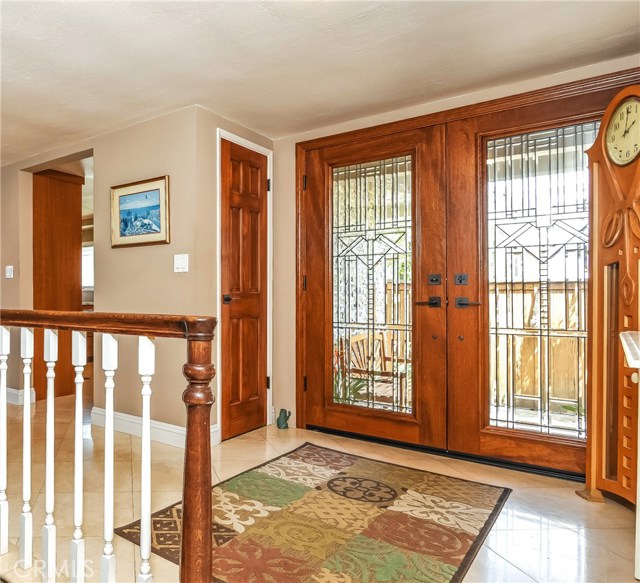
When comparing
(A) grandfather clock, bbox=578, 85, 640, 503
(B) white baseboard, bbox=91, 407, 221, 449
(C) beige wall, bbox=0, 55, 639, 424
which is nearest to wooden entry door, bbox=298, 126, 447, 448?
(C) beige wall, bbox=0, 55, 639, 424

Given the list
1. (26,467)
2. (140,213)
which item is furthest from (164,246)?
(26,467)

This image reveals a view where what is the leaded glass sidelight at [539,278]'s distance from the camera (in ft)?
8.62

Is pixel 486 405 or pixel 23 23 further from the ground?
Result: pixel 23 23

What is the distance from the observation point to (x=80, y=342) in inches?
55.2

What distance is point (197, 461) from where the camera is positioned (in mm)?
1152

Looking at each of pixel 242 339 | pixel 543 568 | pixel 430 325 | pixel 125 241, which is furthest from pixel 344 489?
pixel 125 241

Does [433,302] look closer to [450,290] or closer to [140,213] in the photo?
[450,290]

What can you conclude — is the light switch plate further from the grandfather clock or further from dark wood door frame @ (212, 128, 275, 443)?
the grandfather clock

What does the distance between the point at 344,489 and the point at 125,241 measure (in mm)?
2407

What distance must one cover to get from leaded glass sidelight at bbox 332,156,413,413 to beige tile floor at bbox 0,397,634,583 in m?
0.43

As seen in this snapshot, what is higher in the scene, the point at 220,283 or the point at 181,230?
the point at 181,230

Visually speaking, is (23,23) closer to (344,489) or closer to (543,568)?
(344,489)

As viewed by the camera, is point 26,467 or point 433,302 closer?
Result: point 26,467

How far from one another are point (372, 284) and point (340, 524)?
5.50 feet
